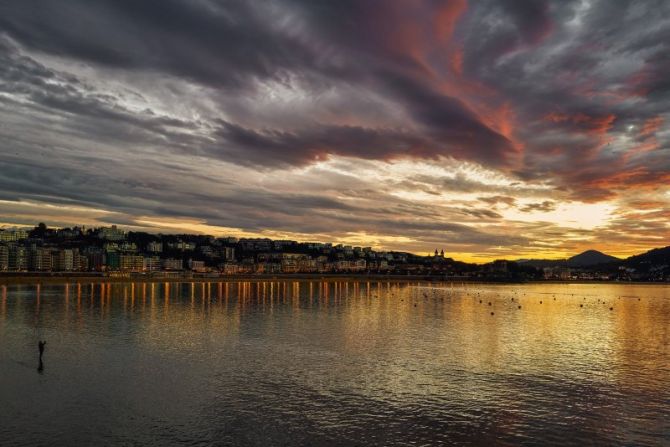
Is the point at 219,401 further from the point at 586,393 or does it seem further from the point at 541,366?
the point at 541,366

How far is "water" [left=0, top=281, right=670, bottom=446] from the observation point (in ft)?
84.4

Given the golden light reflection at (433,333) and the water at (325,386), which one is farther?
the golden light reflection at (433,333)

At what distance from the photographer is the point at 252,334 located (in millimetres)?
59562

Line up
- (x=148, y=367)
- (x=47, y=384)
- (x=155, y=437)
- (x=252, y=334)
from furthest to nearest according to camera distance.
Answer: (x=252, y=334), (x=148, y=367), (x=47, y=384), (x=155, y=437)

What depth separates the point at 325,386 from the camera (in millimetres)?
34812

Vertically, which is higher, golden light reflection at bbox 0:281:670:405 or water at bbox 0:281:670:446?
water at bbox 0:281:670:446

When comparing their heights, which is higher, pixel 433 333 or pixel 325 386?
pixel 325 386

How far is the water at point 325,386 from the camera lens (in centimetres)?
2573

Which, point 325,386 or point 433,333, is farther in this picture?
point 433,333

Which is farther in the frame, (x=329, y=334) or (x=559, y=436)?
(x=329, y=334)

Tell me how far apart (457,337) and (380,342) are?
11.3 meters

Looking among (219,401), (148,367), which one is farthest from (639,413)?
(148,367)

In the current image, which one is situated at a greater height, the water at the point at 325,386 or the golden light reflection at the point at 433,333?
the water at the point at 325,386

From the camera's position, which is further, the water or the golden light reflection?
the golden light reflection
